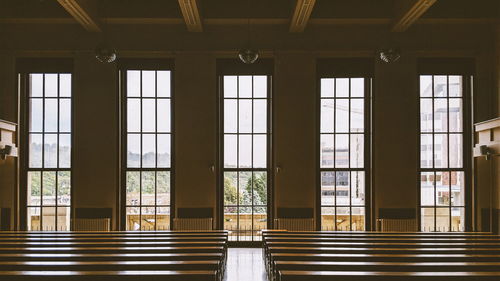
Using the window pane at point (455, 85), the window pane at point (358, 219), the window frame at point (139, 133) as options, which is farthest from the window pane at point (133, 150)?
the window pane at point (455, 85)

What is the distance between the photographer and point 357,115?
9.43 metres

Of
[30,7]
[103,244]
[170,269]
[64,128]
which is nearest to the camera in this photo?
[170,269]

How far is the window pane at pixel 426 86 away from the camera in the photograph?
9414 millimetres

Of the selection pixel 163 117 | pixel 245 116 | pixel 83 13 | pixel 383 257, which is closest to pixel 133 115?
pixel 163 117

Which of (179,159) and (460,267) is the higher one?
(179,159)

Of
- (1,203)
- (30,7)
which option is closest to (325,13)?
(30,7)

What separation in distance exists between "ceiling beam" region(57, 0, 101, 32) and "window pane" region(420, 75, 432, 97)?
7.28 m

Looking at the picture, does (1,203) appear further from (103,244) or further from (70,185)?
(103,244)

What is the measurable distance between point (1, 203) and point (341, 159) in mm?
7547

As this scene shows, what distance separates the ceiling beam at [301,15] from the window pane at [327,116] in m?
1.72

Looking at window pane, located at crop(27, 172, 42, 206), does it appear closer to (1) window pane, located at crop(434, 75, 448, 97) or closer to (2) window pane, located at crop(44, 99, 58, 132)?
(2) window pane, located at crop(44, 99, 58, 132)

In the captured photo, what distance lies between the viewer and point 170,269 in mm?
3979

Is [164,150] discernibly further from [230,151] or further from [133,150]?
[230,151]

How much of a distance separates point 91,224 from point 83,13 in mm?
4378
